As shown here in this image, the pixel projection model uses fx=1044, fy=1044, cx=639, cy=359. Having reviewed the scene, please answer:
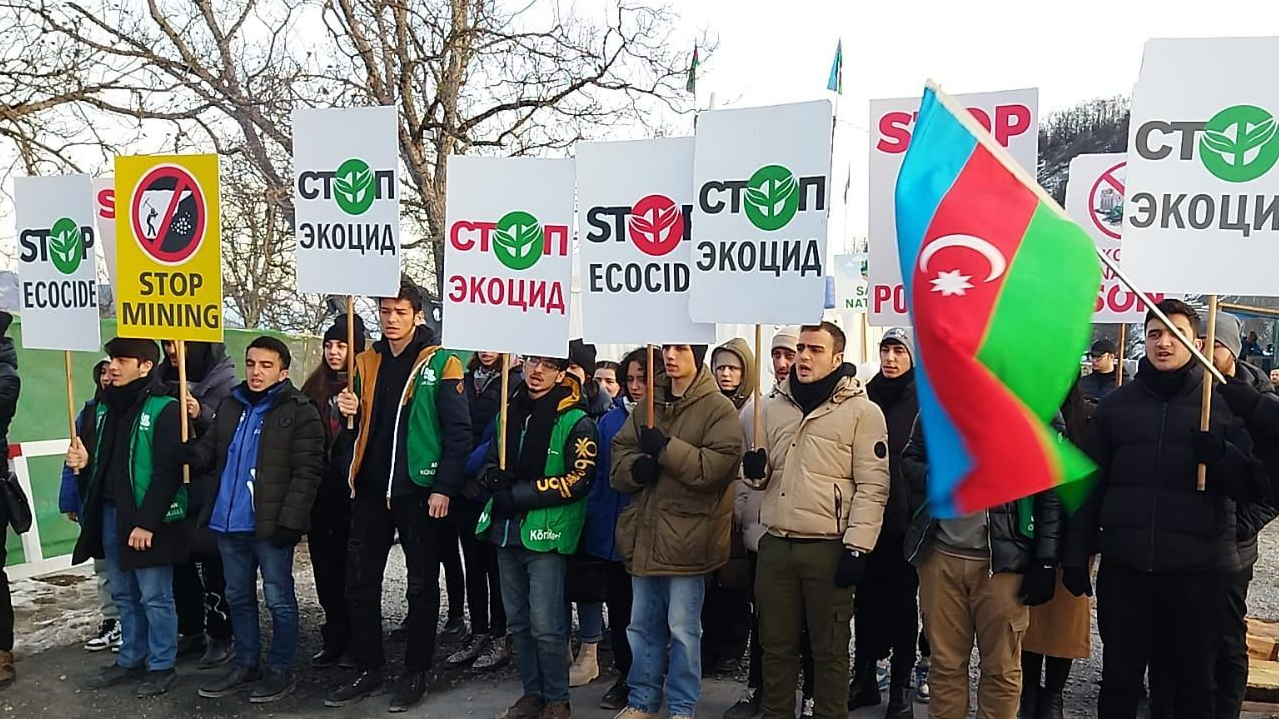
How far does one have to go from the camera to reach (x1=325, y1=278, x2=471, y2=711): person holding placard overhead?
5.37m

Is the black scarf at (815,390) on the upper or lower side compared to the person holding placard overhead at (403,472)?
upper

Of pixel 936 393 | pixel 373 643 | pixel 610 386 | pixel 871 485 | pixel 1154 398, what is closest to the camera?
pixel 936 393

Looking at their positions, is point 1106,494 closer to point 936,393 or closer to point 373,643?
point 936,393

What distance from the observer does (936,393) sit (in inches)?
122

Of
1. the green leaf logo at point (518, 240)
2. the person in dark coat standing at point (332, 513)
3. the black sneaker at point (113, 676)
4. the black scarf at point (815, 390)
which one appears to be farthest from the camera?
the person in dark coat standing at point (332, 513)

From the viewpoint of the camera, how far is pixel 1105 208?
6.38 metres

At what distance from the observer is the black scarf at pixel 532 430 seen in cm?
514

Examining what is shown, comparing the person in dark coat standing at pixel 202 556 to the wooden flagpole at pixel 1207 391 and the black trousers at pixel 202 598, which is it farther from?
the wooden flagpole at pixel 1207 391

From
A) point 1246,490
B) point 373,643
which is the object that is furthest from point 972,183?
point 373,643

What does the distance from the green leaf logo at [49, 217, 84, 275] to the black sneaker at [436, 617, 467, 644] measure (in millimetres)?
3147

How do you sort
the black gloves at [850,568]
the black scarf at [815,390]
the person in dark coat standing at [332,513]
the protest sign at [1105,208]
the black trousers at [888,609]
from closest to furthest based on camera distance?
the black gloves at [850,568], the black scarf at [815,390], the black trousers at [888,609], the person in dark coat standing at [332,513], the protest sign at [1105,208]

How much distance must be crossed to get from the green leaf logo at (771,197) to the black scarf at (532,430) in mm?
1353

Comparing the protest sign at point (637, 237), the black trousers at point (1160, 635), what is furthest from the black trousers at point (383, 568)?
the black trousers at point (1160, 635)

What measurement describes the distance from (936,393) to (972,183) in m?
0.67
